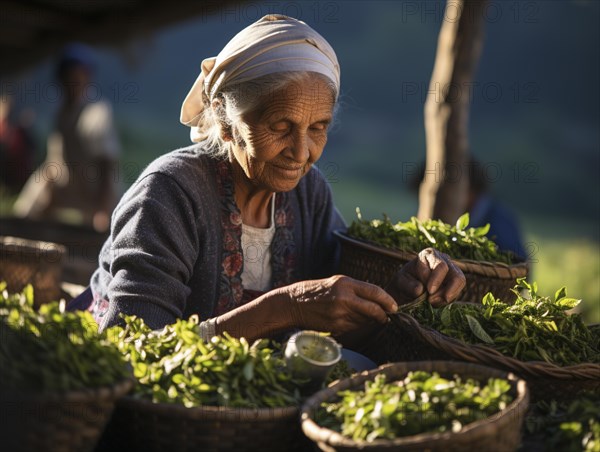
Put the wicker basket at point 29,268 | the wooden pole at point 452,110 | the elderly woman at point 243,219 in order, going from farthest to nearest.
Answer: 1. the wooden pole at point 452,110
2. the wicker basket at point 29,268
3. the elderly woman at point 243,219

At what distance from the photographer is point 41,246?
4039mm

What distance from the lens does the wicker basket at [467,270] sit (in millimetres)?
2752

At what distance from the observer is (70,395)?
1625mm

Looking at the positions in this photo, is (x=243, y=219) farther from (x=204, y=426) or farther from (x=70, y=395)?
(x=70, y=395)

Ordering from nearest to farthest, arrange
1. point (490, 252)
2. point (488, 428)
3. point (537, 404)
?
point (488, 428)
point (537, 404)
point (490, 252)

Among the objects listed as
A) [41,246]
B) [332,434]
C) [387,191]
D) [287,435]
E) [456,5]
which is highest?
[456,5]

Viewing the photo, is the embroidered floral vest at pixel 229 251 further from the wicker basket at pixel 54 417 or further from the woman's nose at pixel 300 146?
the wicker basket at pixel 54 417

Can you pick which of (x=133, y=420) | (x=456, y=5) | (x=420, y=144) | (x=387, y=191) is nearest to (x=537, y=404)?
(x=133, y=420)

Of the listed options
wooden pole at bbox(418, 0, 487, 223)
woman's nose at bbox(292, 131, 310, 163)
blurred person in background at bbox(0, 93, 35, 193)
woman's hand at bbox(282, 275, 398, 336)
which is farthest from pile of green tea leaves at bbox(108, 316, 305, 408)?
blurred person in background at bbox(0, 93, 35, 193)

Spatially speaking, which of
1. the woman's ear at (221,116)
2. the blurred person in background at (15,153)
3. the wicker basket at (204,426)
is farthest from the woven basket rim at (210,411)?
the blurred person in background at (15,153)

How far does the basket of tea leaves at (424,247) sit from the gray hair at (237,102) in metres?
0.51

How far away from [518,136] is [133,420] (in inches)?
1149

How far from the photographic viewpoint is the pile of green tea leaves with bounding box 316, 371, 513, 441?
1.71 meters

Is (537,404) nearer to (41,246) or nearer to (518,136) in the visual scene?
(41,246)
